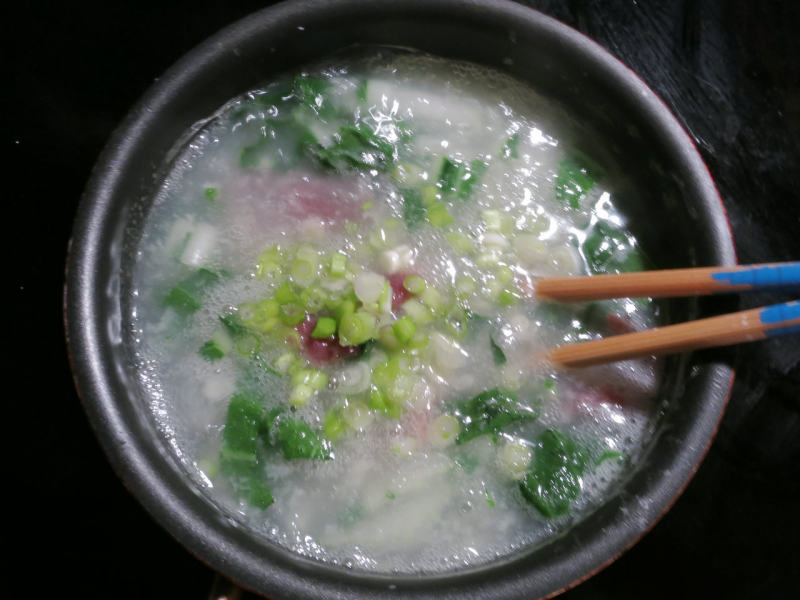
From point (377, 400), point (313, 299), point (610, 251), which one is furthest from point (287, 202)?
point (610, 251)

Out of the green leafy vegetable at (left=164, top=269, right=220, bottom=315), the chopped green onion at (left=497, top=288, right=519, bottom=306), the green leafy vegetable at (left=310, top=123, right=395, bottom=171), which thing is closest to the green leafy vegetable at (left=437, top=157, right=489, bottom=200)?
the green leafy vegetable at (left=310, top=123, right=395, bottom=171)

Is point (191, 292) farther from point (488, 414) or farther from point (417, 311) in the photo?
point (488, 414)

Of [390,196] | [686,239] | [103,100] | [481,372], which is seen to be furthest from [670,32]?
[103,100]

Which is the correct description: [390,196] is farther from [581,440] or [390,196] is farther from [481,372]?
[581,440]

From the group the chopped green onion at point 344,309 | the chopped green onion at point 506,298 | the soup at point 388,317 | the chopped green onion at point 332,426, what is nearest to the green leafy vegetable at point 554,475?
the soup at point 388,317

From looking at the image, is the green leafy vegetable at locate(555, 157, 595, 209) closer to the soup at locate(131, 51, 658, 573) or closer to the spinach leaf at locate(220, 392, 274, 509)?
the soup at locate(131, 51, 658, 573)
